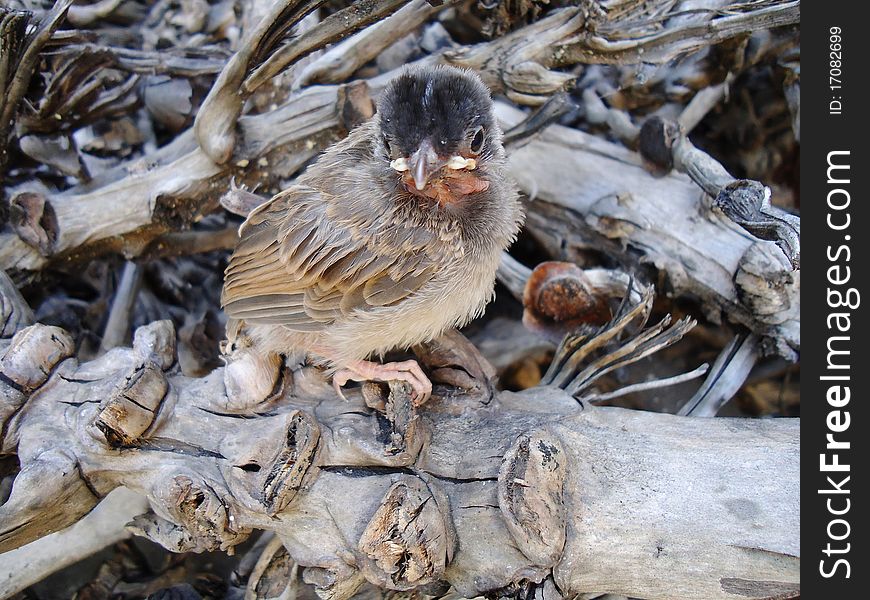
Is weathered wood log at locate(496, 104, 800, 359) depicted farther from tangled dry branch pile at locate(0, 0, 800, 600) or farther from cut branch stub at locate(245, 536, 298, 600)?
cut branch stub at locate(245, 536, 298, 600)

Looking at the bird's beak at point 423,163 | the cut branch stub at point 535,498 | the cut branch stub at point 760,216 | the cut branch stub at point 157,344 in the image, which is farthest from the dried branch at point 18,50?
the cut branch stub at point 760,216

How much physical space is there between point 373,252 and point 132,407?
0.91 m

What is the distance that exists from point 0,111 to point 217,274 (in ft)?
3.94

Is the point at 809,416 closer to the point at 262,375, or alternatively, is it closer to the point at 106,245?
the point at 262,375

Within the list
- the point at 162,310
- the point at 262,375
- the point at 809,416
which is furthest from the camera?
the point at 162,310

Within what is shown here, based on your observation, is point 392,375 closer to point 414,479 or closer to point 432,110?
point 414,479

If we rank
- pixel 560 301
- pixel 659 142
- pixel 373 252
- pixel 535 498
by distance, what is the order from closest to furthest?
pixel 535 498 < pixel 373 252 < pixel 560 301 < pixel 659 142

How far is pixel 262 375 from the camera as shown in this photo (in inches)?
95.9

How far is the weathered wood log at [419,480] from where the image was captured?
207 centimetres

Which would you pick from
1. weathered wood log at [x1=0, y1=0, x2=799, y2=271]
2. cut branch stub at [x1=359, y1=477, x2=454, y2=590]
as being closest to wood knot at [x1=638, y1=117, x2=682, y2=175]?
weathered wood log at [x1=0, y1=0, x2=799, y2=271]

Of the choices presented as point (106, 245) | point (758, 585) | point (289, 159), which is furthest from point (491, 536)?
point (106, 245)

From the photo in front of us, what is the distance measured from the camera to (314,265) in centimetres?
242

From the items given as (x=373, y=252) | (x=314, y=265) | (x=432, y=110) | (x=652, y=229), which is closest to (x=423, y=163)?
(x=432, y=110)

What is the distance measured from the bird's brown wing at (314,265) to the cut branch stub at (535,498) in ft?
2.17
